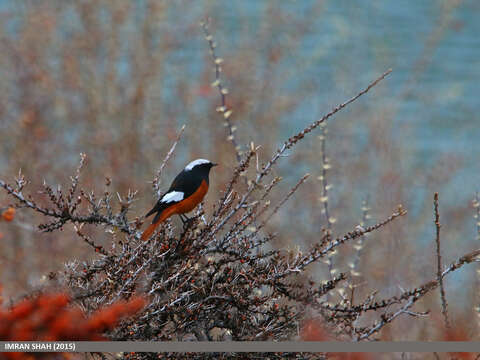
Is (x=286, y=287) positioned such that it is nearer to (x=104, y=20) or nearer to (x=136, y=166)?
(x=136, y=166)

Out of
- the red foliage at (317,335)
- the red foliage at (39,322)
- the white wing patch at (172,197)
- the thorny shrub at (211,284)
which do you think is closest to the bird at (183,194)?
the white wing patch at (172,197)

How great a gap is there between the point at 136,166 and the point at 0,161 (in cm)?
180

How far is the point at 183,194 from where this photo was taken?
154 inches

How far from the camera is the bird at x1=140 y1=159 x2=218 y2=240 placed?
3.68 m

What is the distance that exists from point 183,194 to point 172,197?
5.8 inches

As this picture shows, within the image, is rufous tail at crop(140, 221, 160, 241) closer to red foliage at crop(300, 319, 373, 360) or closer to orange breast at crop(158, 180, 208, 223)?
orange breast at crop(158, 180, 208, 223)

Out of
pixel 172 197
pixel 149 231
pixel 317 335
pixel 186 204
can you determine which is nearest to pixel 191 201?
pixel 186 204

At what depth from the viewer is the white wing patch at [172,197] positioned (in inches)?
146

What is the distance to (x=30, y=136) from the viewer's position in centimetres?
828

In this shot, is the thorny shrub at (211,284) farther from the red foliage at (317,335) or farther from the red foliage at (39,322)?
the red foliage at (39,322)

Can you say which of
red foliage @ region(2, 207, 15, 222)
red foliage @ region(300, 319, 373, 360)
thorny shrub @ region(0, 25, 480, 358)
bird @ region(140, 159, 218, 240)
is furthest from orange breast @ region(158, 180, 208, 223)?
red foliage @ region(2, 207, 15, 222)

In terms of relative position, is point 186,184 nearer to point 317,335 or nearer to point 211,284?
point 211,284

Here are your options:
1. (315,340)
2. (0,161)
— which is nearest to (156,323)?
(315,340)

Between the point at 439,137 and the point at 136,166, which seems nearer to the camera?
the point at 136,166
